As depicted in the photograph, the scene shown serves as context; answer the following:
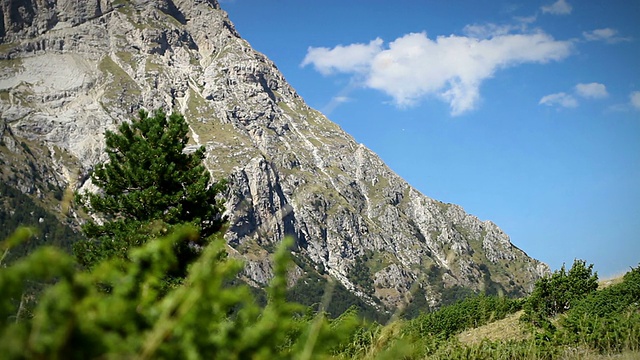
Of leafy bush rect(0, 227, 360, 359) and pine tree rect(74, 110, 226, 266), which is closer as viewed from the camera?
leafy bush rect(0, 227, 360, 359)

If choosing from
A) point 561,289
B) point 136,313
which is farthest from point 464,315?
point 136,313

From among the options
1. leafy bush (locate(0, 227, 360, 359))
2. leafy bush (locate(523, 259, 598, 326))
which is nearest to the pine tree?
leafy bush (locate(523, 259, 598, 326))

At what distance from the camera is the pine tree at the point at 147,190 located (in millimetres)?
20031

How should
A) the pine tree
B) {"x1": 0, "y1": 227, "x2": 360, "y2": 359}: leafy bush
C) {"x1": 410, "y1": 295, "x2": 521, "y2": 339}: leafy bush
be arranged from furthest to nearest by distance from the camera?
{"x1": 410, "y1": 295, "x2": 521, "y2": 339}: leafy bush < the pine tree < {"x1": 0, "y1": 227, "x2": 360, "y2": 359}: leafy bush

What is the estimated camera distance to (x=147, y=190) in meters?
19.9

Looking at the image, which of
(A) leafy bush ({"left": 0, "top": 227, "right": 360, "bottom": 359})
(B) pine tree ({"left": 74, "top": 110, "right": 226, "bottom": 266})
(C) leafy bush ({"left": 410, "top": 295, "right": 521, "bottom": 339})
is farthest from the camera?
(C) leafy bush ({"left": 410, "top": 295, "right": 521, "bottom": 339})

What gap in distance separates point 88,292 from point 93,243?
22.4 metres

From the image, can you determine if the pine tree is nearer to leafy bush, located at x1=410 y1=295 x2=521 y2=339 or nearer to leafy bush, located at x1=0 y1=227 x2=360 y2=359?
leafy bush, located at x1=410 y1=295 x2=521 y2=339

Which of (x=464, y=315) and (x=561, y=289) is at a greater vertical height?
(x=561, y=289)

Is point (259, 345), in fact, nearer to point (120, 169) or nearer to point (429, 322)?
point (120, 169)

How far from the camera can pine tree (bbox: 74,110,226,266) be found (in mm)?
20031

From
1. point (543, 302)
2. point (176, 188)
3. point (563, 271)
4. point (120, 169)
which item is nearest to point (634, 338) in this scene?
point (543, 302)

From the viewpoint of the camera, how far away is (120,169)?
2150 centimetres

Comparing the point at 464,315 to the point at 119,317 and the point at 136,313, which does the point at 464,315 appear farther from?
the point at 119,317
